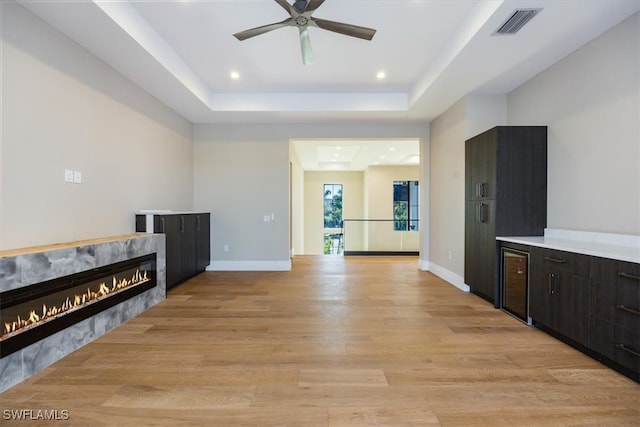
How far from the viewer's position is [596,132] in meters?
3.04

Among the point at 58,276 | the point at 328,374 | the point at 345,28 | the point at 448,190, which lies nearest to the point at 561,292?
the point at 328,374

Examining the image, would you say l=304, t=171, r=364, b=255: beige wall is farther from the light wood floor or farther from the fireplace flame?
the fireplace flame

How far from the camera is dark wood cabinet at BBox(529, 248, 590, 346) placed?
2502 millimetres

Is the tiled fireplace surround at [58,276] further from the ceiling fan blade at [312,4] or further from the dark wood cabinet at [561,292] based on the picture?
the dark wood cabinet at [561,292]

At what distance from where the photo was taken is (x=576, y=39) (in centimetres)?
304

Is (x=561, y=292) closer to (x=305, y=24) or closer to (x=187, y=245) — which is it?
(x=305, y=24)

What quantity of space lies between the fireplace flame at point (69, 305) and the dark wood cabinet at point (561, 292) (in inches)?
166

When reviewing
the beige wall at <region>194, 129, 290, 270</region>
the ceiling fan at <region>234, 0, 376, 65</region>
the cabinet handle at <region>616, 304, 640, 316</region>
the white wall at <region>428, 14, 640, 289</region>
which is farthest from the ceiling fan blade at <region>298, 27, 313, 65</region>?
the cabinet handle at <region>616, 304, 640, 316</region>

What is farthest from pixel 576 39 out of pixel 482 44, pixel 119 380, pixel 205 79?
pixel 119 380

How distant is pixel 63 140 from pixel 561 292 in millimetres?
4792

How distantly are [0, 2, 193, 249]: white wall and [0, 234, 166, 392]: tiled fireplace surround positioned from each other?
0.38 m

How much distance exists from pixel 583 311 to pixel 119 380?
3.59m

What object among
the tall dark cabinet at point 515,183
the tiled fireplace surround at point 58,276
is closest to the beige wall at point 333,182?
the tall dark cabinet at point 515,183

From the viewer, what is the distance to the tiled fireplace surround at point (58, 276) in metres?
2.07
